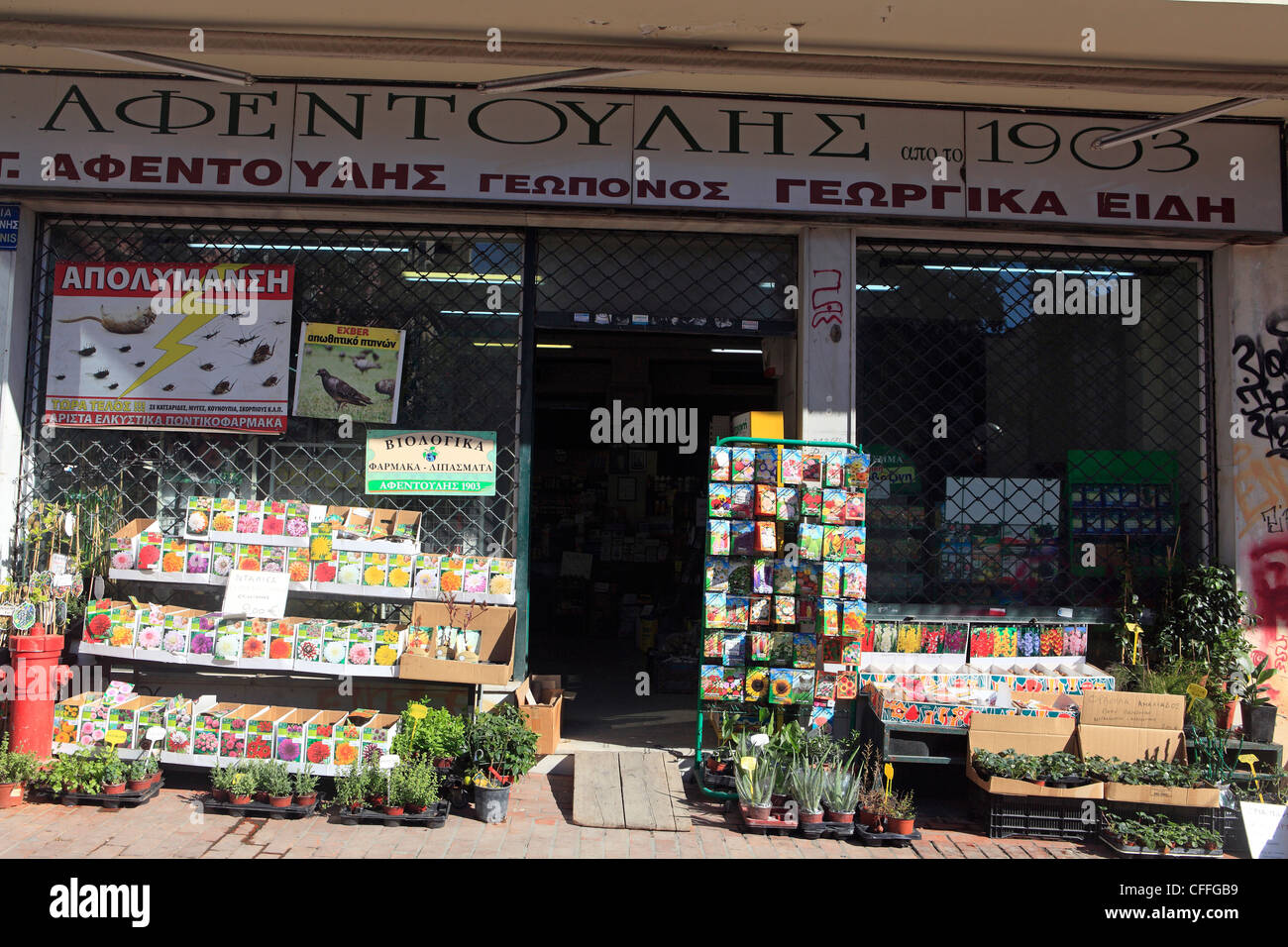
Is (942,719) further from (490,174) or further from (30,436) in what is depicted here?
(30,436)

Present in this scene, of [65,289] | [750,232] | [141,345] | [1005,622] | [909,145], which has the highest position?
[909,145]

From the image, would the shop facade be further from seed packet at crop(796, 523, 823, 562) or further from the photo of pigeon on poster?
seed packet at crop(796, 523, 823, 562)

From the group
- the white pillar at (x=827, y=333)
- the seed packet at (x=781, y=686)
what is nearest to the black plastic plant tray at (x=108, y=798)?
the seed packet at (x=781, y=686)

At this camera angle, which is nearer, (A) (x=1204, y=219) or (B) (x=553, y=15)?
(B) (x=553, y=15)

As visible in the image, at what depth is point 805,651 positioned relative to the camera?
614 cm

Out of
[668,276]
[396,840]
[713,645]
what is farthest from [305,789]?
[668,276]

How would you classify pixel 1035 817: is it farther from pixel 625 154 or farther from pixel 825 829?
pixel 625 154

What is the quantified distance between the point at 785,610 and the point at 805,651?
32cm

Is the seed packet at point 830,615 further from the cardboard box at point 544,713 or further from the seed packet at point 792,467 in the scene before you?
the cardboard box at point 544,713

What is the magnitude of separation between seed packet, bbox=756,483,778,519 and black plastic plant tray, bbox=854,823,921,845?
6.66 ft

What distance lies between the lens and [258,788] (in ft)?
18.7

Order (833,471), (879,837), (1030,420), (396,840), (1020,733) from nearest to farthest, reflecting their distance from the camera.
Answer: (396,840) → (879,837) → (1020,733) → (833,471) → (1030,420)

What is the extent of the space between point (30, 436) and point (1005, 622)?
24.9 ft

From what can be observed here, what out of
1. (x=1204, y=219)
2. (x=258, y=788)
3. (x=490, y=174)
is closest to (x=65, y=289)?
(x=490, y=174)
